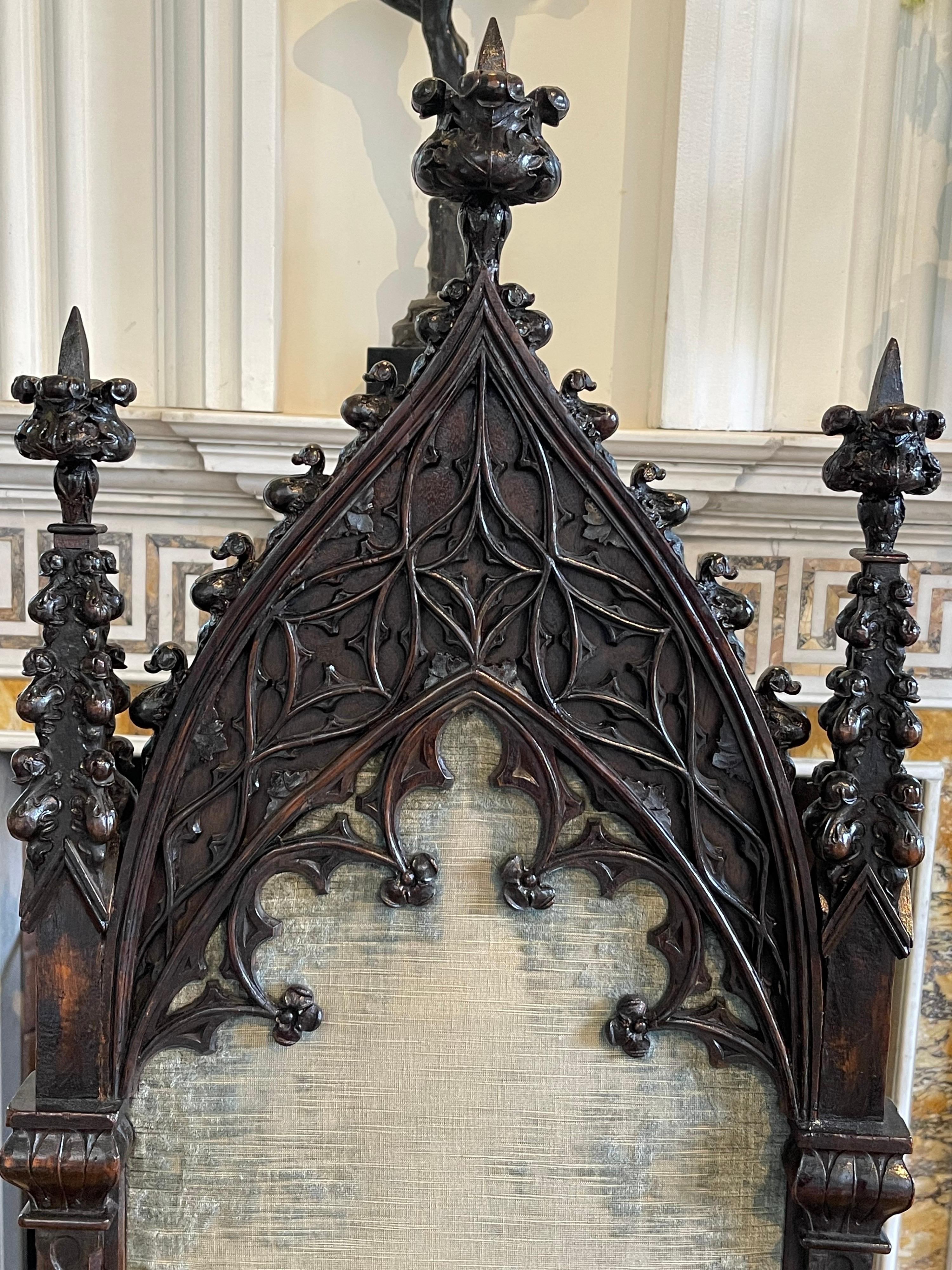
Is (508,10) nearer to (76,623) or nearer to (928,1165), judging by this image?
(76,623)

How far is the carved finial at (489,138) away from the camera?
730mm

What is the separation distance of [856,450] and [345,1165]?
2.20 feet

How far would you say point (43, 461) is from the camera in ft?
4.17

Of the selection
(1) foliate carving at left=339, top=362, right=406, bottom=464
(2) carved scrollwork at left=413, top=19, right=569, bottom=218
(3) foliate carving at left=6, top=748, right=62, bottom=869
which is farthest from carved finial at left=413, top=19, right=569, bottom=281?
(3) foliate carving at left=6, top=748, right=62, bottom=869

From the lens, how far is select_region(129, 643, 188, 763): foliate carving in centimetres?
80

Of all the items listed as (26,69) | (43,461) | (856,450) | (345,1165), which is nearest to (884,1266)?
(345,1165)

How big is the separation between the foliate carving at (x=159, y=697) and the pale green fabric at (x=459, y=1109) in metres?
0.15

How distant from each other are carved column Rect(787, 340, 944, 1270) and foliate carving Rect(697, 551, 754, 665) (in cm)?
7

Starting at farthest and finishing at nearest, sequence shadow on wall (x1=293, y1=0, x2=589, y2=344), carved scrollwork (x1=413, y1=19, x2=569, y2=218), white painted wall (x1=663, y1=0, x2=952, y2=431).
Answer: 1. shadow on wall (x1=293, y1=0, x2=589, y2=344)
2. white painted wall (x1=663, y1=0, x2=952, y2=431)
3. carved scrollwork (x1=413, y1=19, x2=569, y2=218)

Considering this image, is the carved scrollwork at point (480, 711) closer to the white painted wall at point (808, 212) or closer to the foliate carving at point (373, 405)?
the foliate carving at point (373, 405)

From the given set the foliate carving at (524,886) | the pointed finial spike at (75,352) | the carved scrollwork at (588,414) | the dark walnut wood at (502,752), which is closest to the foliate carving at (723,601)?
the dark walnut wood at (502,752)

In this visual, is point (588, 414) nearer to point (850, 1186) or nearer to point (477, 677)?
point (477, 677)

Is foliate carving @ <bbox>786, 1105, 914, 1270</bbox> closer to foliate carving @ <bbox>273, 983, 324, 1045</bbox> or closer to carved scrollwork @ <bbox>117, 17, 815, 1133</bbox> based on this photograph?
carved scrollwork @ <bbox>117, 17, 815, 1133</bbox>

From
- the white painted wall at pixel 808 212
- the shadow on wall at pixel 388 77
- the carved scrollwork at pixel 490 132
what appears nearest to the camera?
the carved scrollwork at pixel 490 132
